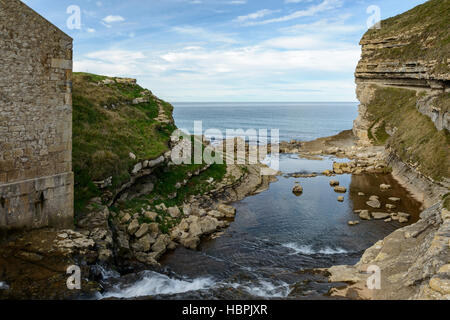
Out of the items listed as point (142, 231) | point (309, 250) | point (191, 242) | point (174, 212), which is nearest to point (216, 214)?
point (174, 212)

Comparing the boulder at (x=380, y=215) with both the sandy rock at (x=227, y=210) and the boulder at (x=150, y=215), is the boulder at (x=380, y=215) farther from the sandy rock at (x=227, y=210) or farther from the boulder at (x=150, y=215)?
the boulder at (x=150, y=215)

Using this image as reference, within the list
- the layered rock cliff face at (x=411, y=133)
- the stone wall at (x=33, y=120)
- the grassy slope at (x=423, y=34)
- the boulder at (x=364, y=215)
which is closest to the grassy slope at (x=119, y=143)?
the stone wall at (x=33, y=120)

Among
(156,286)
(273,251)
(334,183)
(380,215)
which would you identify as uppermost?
(334,183)

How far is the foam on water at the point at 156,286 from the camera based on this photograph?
47.0ft

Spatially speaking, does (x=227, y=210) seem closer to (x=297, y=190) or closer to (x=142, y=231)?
(x=142, y=231)

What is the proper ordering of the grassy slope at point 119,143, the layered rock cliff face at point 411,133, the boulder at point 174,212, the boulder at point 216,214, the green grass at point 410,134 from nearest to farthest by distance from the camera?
the layered rock cliff face at point 411,133
the grassy slope at point 119,143
the boulder at point 174,212
the boulder at point 216,214
the green grass at point 410,134

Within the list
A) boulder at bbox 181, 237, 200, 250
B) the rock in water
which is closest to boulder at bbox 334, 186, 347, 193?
the rock in water

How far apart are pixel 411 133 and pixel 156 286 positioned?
4127cm

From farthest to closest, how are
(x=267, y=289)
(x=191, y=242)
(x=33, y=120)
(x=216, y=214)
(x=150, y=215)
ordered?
(x=216, y=214) < (x=150, y=215) < (x=191, y=242) < (x=267, y=289) < (x=33, y=120)

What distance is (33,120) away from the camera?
15.3 meters

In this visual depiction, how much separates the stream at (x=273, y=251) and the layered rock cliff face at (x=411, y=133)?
2.25m

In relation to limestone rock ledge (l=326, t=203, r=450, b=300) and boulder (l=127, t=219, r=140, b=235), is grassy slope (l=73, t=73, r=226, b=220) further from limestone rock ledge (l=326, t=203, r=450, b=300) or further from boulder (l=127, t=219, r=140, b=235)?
limestone rock ledge (l=326, t=203, r=450, b=300)
